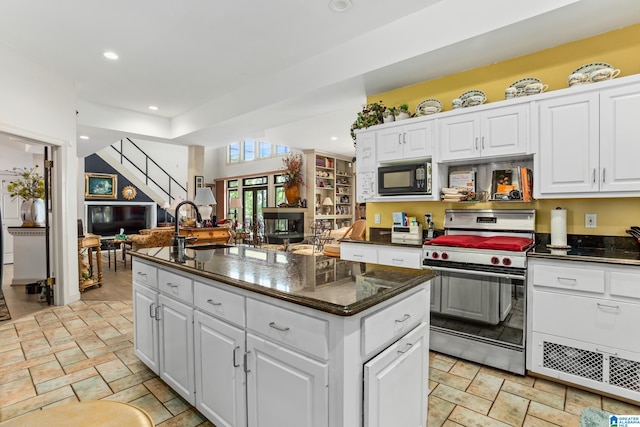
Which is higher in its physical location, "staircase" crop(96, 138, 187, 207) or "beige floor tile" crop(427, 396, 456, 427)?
"staircase" crop(96, 138, 187, 207)

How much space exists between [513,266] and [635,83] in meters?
1.52

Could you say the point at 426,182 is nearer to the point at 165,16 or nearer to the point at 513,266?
the point at 513,266

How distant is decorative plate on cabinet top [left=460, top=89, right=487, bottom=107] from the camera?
121 inches

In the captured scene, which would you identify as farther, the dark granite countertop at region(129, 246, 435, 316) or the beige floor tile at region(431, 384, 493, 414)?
the beige floor tile at region(431, 384, 493, 414)

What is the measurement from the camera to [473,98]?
3078 millimetres

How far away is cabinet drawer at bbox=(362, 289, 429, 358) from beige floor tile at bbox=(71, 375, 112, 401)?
2.06 m

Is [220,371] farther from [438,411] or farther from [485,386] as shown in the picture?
[485,386]

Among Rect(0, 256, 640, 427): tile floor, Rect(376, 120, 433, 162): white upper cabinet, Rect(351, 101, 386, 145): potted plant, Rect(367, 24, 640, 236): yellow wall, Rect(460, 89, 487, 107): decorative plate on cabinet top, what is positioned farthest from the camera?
Rect(351, 101, 386, 145): potted plant

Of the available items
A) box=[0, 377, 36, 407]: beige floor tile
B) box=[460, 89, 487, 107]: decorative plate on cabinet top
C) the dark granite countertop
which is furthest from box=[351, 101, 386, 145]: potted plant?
box=[0, 377, 36, 407]: beige floor tile

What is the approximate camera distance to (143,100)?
213 inches

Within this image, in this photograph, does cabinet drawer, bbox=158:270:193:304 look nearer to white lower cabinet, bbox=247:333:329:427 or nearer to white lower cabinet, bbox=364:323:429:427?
white lower cabinet, bbox=247:333:329:427

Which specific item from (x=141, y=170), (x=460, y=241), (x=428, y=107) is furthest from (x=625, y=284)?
(x=141, y=170)

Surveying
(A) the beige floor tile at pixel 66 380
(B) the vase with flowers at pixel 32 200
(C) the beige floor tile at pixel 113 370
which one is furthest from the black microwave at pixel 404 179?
(B) the vase with flowers at pixel 32 200

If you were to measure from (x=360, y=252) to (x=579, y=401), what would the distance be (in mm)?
2091
